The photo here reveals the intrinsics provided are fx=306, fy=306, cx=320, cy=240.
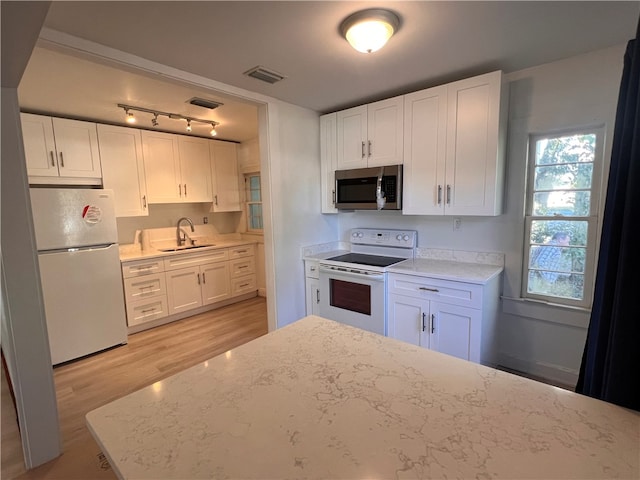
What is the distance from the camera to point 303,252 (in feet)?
10.6

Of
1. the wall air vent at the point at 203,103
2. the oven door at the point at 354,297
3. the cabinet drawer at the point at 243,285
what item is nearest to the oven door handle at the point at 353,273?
the oven door at the point at 354,297

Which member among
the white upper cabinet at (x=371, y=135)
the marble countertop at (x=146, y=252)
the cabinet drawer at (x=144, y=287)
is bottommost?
the cabinet drawer at (x=144, y=287)

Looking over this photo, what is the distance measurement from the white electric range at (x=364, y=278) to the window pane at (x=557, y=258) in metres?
0.98

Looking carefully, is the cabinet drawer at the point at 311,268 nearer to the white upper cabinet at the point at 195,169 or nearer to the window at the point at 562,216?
the window at the point at 562,216

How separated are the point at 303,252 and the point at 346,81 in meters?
1.65

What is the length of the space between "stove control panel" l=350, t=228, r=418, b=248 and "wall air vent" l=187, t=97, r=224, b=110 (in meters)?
1.91

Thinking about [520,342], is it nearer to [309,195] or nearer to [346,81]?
[309,195]

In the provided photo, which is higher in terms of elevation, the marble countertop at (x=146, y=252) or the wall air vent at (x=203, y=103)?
the wall air vent at (x=203, y=103)

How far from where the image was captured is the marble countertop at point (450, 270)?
7.36 ft

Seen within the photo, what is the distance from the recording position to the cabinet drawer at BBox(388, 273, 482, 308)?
7.24ft

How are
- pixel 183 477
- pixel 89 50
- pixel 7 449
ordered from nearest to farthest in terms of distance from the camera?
1. pixel 183 477
2. pixel 89 50
3. pixel 7 449

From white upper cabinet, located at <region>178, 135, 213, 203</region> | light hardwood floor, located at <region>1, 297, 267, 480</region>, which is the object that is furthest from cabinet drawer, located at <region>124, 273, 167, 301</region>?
white upper cabinet, located at <region>178, 135, 213, 203</region>

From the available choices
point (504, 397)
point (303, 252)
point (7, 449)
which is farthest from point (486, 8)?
point (7, 449)

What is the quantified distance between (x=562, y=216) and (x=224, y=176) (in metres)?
4.08
